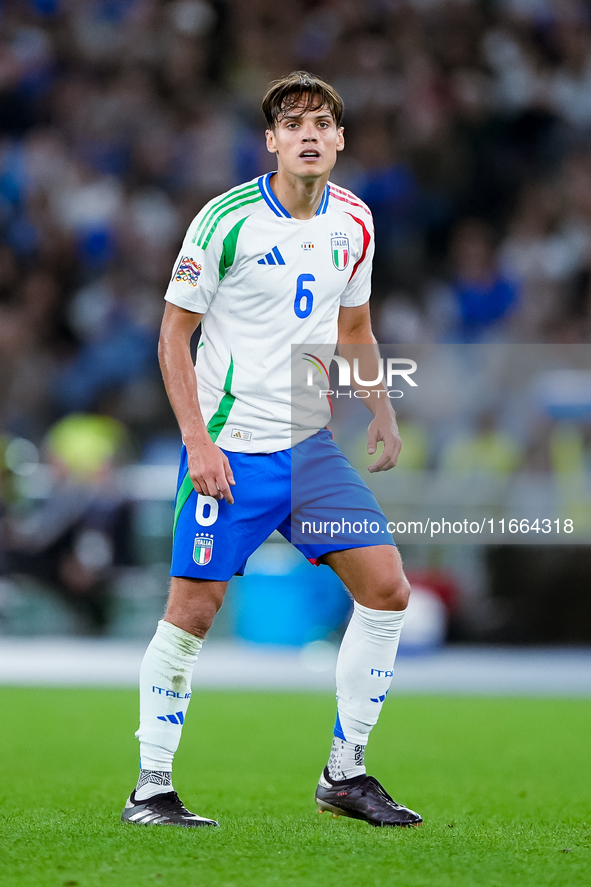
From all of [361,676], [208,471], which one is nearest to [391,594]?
[361,676]

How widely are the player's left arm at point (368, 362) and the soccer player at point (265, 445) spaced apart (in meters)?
0.19

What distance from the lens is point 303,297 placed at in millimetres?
3656

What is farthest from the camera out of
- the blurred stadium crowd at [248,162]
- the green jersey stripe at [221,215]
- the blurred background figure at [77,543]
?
the blurred stadium crowd at [248,162]

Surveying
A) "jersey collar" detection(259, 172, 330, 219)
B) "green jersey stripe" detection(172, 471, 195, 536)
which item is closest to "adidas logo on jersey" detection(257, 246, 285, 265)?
"jersey collar" detection(259, 172, 330, 219)

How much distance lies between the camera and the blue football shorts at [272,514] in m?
3.54

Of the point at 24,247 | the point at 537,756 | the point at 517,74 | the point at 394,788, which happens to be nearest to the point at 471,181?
the point at 517,74

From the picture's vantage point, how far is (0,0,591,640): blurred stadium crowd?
1098 centimetres

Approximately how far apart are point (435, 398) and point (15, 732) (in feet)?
16.3

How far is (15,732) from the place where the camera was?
237 inches

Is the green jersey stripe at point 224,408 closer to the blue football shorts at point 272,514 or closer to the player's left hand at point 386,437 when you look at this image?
the blue football shorts at point 272,514

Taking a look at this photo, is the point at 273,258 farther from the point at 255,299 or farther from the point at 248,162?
the point at 248,162

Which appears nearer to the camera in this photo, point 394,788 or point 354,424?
point 394,788

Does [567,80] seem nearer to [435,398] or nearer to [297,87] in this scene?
[435,398]

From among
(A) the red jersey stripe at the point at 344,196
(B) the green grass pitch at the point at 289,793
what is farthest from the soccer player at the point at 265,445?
(B) the green grass pitch at the point at 289,793
